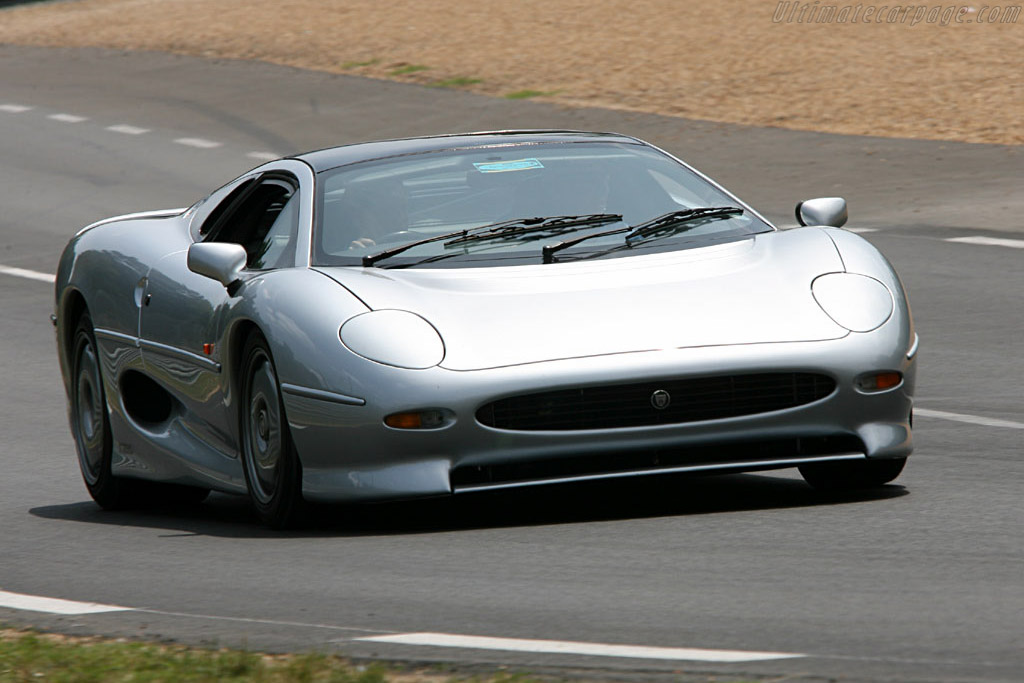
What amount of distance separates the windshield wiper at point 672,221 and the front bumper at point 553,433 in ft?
3.02

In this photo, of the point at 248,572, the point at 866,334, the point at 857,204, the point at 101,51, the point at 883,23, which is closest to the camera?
the point at 248,572

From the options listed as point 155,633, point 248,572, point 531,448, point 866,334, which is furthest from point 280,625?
point 866,334

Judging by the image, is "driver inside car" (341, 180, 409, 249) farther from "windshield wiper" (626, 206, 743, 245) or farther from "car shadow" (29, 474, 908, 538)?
"car shadow" (29, 474, 908, 538)

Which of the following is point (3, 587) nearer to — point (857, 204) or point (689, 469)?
point (689, 469)

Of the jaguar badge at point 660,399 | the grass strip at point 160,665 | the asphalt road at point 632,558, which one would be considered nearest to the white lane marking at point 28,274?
the asphalt road at point 632,558

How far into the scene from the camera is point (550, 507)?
7.33m

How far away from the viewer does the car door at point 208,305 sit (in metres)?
7.53

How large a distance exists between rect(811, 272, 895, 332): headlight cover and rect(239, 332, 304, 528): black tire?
6.07 feet

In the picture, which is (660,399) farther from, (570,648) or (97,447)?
(97,447)

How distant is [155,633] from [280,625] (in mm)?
337

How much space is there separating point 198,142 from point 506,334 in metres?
17.6

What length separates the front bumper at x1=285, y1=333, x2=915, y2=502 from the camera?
6.59 metres

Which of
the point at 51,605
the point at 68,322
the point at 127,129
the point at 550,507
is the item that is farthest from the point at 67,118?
the point at 51,605

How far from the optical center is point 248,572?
6.41 metres
